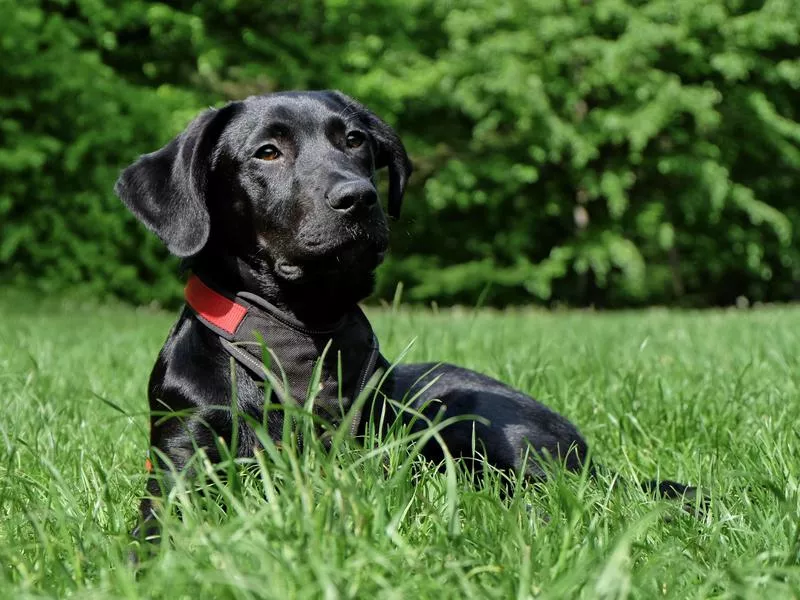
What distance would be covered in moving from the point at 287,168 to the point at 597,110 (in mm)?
15162

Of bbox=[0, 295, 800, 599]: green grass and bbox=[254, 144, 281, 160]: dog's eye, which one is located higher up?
bbox=[254, 144, 281, 160]: dog's eye

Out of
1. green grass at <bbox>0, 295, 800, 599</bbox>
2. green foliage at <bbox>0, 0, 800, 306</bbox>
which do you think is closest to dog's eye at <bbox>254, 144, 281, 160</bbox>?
green grass at <bbox>0, 295, 800, 599</bbox>

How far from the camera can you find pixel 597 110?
56.7ft

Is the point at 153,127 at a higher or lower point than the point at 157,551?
lower

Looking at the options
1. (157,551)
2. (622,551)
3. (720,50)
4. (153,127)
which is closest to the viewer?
(622,551)

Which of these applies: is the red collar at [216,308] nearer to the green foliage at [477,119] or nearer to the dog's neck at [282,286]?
the dog's neck at [282,286]

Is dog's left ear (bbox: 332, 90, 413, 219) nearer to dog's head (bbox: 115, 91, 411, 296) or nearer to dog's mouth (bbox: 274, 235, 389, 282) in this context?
dog's head (bbox: 115, 91, 411, 296)

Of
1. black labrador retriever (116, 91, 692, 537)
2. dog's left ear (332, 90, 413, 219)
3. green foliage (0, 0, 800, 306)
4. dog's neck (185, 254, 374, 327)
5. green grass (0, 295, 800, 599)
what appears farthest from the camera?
green foliage (0, 0, 800, 306)

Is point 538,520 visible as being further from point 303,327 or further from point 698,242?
point 698,242

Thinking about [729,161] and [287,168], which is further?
[729,161]

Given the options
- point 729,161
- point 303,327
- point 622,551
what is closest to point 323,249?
point 303,327

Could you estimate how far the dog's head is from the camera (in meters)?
2.79

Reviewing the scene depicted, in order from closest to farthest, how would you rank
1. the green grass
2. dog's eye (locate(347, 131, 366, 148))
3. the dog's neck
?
the green grass
the dog's neck
dog's eye (locate(347, 131, 366, 148))

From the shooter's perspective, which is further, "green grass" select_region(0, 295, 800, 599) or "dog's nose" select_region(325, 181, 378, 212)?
"dog's nose" select_region(325, 181, 378, 212)
